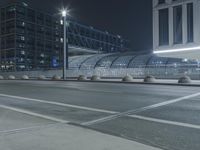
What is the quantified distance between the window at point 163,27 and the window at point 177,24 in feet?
2.58

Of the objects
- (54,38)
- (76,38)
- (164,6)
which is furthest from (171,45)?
(54,38)

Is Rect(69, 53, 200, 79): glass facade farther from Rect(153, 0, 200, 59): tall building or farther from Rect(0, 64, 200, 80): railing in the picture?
Rect(153, 0, 200, 59): tall building

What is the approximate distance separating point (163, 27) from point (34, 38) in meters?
88.9

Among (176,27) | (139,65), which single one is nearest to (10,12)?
(139,65)

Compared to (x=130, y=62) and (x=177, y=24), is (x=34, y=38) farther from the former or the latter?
(x=177, y=24)

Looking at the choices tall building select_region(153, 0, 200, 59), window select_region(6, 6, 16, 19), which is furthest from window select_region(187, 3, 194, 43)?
window select_region(6, 6, 16, 19)

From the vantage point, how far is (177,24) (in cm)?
2577

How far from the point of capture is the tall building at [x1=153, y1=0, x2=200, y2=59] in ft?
77.8

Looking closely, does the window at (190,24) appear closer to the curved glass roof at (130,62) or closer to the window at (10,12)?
the curved glass roof at (130,62)

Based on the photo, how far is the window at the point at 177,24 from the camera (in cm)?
2520

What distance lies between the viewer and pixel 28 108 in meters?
11.3

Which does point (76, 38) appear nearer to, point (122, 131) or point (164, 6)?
point (164, 6)

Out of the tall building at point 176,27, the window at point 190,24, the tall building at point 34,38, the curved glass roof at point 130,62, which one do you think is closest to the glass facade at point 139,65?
the curved glass roof at point 130,62

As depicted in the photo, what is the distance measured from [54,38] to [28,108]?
11098 centimetres
